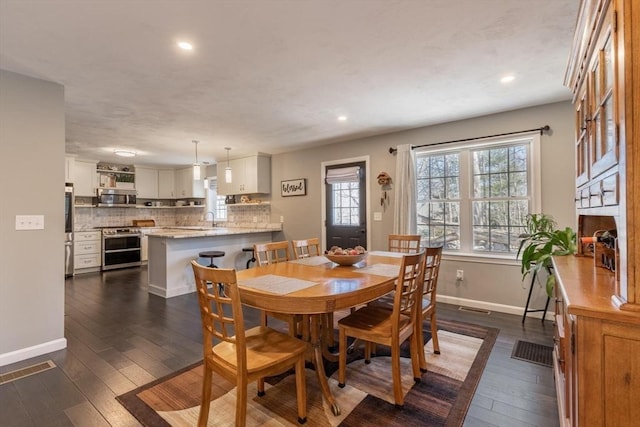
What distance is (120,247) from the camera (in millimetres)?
6641

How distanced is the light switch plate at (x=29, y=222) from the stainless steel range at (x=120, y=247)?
13.9 feet

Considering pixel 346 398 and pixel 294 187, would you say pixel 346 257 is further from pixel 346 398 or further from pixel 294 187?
pixel 294 187

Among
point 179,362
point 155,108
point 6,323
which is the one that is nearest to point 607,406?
point 179,362

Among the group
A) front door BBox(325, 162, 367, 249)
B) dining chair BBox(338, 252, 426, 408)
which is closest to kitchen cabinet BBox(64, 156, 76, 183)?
front door BBox(325, 162, 367, 249)

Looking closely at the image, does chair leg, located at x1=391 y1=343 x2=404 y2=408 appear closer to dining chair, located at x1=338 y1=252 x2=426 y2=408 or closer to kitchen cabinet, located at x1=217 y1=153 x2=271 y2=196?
dining chair, located at x1=338 y1=252 x2=426 y2=408

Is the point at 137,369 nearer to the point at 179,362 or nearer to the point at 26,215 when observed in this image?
the point at 179,362

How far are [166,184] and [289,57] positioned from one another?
676 centimetres

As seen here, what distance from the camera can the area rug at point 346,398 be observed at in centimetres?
182

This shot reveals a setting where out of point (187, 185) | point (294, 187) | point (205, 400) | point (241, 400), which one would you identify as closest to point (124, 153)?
point (187, 185)

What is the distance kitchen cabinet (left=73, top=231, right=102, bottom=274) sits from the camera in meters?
6.11

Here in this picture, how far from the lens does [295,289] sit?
1847 millimetres

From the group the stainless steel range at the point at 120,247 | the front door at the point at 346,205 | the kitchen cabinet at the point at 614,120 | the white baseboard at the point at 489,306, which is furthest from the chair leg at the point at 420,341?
the stainless steel range at the point at 120,247

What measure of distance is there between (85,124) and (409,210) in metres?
4.48

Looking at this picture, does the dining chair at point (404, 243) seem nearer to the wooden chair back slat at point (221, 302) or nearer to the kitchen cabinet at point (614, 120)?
the kitchen cabinet at point (614, 120)
